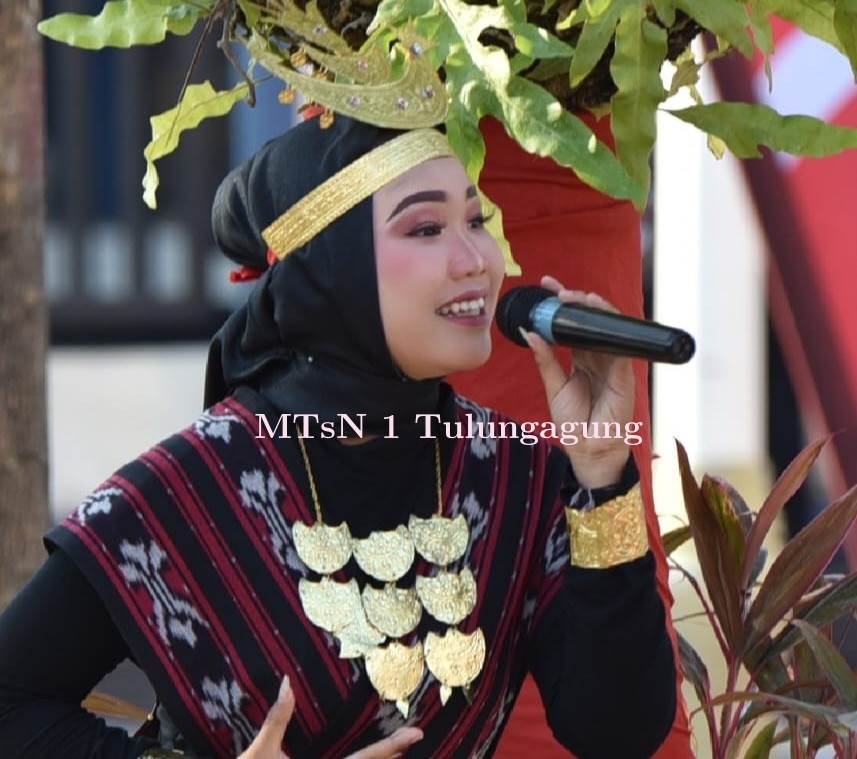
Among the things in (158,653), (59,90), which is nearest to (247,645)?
(158,653)

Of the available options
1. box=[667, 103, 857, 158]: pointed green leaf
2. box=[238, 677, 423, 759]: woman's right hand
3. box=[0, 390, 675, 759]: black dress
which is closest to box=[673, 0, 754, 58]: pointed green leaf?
box=[667, 103, 857, 158]: pointed green leaf

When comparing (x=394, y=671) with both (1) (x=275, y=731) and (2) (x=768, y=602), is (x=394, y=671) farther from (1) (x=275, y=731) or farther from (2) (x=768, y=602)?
(2) (x=768, y=602)

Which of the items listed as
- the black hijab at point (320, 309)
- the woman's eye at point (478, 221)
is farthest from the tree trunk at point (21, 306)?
the woman's eye at point (478, 221)

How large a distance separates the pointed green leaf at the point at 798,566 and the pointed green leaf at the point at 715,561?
0.02 m

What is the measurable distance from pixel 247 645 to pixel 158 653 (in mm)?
103

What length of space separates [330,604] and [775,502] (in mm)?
736

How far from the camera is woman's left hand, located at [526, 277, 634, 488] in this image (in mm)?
2330

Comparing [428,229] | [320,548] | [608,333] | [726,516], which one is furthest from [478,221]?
[726,516]

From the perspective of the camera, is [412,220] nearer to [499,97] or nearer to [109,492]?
[499,97]

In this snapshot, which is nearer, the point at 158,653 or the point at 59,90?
the point at 158,653

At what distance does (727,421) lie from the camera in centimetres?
713

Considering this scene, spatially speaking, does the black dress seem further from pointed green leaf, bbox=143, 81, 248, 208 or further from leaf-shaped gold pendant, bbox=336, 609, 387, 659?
pointed green leaf, bbox=143, 81, 248, 208

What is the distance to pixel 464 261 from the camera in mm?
2334

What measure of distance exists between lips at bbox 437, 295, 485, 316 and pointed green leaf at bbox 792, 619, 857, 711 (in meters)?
Answer: 0.65
